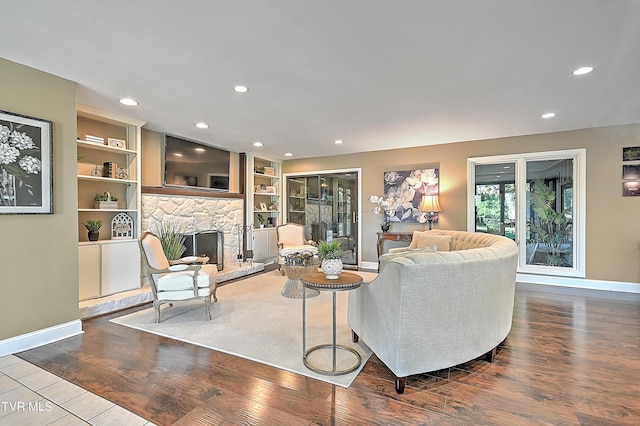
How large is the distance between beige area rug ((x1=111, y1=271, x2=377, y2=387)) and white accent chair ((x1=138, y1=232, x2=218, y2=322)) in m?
0.24

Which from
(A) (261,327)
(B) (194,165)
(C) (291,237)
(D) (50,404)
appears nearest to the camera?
(D) (50,404)

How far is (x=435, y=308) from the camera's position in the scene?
2074 mm

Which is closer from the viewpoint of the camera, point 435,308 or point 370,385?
point 435,308

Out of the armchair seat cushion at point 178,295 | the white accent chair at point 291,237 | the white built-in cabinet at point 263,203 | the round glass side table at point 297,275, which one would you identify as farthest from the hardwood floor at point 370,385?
the white built-in cabinet at point 263,203

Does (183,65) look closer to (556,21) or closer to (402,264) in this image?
(402,264)

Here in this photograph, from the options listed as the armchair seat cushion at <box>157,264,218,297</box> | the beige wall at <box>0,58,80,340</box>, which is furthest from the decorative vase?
the beige wall at <box>0,58,80,340</box>

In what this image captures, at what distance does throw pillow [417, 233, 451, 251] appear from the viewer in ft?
13.7

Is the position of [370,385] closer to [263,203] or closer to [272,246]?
[272,246]

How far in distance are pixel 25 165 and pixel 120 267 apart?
1767 mm

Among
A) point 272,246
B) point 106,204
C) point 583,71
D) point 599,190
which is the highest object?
point 583,71

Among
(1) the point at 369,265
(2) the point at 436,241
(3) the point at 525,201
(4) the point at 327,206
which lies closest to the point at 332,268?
(2) the point at 436,241

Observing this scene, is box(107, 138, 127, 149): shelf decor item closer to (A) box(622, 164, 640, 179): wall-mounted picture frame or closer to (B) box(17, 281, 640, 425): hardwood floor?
(B) box(17, 281, 640, 425): hardwood floor

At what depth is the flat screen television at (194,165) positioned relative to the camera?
5.02 metres

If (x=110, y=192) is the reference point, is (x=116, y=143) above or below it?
above
